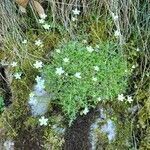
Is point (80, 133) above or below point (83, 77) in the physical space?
below

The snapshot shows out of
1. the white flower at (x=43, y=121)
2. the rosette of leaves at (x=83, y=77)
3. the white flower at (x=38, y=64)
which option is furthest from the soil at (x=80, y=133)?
the white flower at (x=38, y=64)

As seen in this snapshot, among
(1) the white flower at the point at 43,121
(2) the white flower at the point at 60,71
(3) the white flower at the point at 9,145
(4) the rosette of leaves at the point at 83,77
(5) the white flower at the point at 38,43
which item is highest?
(5) the white flower at the point at 38,43

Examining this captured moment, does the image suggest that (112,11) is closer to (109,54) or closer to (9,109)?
(109,54)

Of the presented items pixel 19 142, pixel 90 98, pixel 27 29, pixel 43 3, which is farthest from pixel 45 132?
pixel 43 3

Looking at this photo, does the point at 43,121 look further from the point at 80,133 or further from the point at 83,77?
the point at 83,77

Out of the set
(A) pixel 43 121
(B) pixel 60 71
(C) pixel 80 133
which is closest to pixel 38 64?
(B) pixel 60 71

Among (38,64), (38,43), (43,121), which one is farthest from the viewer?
(38,43)

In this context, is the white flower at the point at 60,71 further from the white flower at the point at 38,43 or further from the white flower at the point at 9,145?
the white flower at the point at 9,145

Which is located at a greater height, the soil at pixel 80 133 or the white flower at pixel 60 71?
the white flower at pixel 60 71
